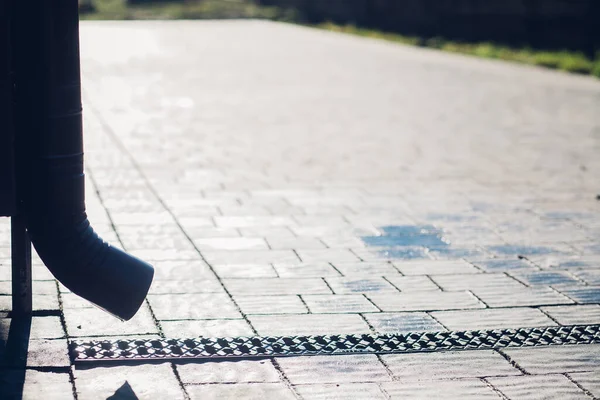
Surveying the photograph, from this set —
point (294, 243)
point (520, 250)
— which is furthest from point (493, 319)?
point (294, 243)

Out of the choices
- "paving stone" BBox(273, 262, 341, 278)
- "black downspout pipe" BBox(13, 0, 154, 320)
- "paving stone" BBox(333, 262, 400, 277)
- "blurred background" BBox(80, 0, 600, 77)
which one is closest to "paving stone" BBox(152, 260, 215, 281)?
"paving stone" BBox(273, 262, 341, 278)

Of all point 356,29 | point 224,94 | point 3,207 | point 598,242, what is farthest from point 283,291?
point 356,29

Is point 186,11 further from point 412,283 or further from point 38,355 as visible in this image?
point 38,355

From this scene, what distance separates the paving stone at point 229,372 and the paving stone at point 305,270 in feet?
4.12

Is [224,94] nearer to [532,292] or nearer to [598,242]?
[598,242]

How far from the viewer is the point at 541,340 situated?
4.20 metres

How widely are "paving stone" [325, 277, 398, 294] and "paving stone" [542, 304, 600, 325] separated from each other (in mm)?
835

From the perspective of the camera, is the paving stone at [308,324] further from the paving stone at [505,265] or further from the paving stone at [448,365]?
the paving stone at [505,265]

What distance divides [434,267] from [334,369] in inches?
66.1

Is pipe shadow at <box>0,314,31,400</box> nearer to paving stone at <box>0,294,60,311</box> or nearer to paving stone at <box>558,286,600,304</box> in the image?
paving stone at <box>0,294,60,311</box>

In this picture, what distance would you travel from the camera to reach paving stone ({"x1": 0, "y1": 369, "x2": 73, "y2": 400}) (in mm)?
3398

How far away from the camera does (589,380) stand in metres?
3.80

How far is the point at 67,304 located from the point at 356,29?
23.9 metres

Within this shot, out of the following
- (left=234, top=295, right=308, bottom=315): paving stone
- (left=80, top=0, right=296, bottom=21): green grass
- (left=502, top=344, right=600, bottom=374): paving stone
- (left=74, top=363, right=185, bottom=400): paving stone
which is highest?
(left=502, top=344, right=600, bottom=374): paving stone
